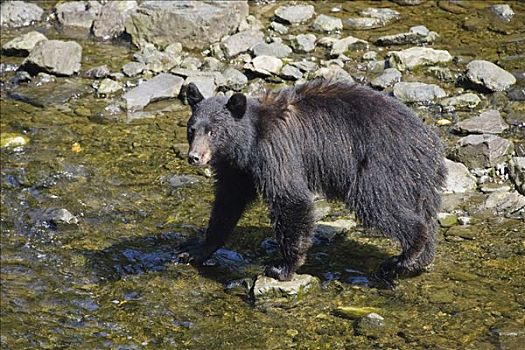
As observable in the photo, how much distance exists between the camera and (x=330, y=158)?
26.1 ft

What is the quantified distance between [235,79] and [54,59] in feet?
9.30

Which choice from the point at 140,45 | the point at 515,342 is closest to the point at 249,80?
the point at 140,45

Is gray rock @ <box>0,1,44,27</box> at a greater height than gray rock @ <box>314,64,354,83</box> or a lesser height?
lesser

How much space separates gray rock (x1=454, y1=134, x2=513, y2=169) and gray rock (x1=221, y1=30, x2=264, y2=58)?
4.48 meters

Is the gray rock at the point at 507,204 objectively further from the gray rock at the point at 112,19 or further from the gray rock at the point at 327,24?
the gray rock at the point at 112,19

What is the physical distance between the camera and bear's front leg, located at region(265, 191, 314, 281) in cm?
782

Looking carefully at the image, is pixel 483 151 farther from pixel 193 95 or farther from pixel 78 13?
pixel 78 13

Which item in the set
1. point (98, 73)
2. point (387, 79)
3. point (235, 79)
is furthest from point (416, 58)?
point (98, 73)

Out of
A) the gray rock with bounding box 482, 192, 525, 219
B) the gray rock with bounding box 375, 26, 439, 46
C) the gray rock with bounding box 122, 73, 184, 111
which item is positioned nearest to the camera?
the gray rock with bounding box 482, 192, 525, 219

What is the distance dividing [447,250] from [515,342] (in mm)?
1589

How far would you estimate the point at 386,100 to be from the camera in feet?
26.0

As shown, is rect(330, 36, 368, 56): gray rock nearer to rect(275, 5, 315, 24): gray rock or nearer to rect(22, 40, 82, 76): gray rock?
rect(275, 5, 315, 24): gray rock

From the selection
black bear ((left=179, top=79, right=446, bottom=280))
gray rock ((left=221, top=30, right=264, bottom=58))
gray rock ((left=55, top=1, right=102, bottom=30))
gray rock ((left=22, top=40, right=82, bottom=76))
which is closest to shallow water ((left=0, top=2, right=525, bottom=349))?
black bear ((left=179, top=79, right=446, bottom=280))

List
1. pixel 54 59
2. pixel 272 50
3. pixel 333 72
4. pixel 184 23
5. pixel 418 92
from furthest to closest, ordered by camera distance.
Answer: pixel 184 23
pixel 54 59
pixel 272 50
pixel 333 72
pixel 418 92
